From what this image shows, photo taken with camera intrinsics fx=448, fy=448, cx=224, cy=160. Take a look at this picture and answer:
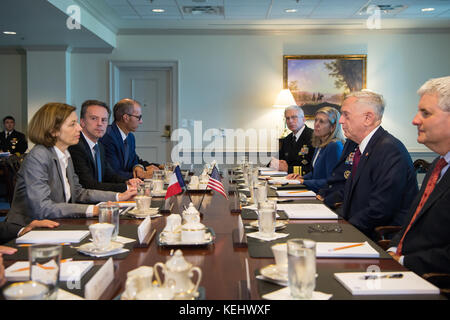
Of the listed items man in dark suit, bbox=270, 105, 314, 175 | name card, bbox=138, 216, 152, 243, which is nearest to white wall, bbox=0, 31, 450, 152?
man in dark suit, bbox=270, 105, 314, 175

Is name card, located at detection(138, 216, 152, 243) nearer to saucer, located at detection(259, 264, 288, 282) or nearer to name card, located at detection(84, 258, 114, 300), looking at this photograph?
name card, located at detection(84, 258, 114, 300)

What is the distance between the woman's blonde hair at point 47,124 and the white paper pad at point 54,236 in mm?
753

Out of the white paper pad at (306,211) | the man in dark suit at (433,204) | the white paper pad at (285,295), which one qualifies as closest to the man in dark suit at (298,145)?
the white paper pad at (306,211)

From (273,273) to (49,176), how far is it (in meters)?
1.64

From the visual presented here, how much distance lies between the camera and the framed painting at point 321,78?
308 inches

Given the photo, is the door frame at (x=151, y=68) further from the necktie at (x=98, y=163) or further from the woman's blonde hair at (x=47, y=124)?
the woman's blonde hair at (x=47, y=124)

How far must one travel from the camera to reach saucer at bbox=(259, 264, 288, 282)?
1.31 m

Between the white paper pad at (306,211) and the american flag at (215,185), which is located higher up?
the american flag at (215,185)

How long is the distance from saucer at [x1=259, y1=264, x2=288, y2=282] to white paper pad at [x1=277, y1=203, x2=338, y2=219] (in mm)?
918

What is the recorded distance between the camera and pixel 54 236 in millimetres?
1880

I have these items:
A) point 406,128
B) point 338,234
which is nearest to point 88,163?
point 338,234

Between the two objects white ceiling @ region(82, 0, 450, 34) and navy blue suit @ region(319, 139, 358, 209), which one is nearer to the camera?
navy blue suit @ region(319, 139, 358, 209)

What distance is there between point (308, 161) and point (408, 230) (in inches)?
135
